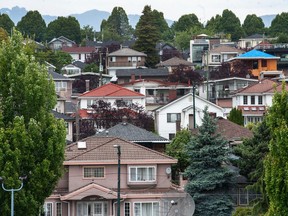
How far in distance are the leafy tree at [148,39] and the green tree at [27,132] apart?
8526 centimetres

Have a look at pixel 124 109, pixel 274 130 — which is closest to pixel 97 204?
pixel 274 130

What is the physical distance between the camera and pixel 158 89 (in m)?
97.7

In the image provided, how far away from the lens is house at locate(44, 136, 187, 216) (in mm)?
51875

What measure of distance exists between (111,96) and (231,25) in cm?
10519

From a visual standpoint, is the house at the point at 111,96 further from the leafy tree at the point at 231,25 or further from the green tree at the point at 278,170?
the leafy tree at the point at 231,25

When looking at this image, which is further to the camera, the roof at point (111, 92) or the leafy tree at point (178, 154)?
the roof at point (111, 92)

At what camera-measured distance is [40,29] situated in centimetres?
19150

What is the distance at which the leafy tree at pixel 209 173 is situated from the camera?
5153cm

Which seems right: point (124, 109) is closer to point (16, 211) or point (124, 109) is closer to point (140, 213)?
point (140, 213)

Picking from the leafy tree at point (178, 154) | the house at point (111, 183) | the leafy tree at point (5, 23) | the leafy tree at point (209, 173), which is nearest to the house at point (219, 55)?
the leafy tree at point (5, 23)

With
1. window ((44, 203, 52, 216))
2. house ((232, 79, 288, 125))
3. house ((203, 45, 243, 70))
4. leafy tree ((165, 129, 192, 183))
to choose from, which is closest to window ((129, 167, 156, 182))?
leafy tree ((165, 129, 192, 183))

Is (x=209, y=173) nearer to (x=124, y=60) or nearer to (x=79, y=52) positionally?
(x=124, y=60)

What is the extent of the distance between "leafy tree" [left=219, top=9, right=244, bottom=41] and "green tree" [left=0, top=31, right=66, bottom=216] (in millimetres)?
143794

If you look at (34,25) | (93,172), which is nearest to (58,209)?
(93,172)
